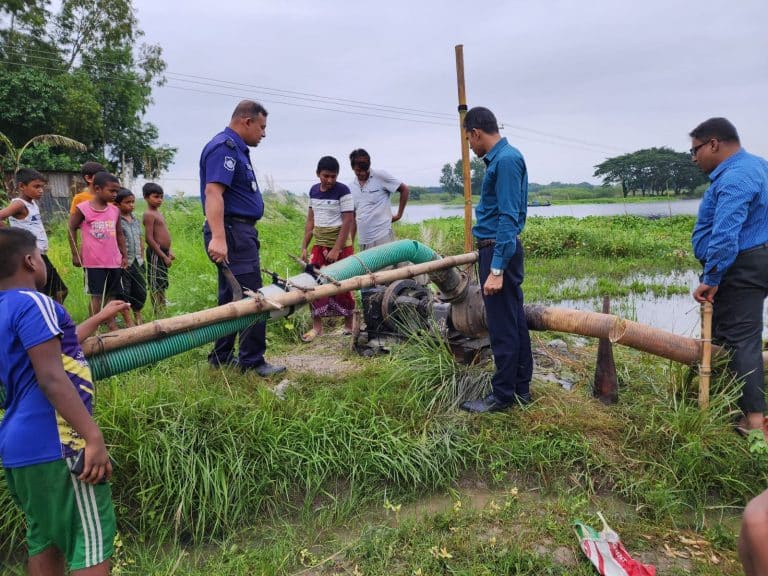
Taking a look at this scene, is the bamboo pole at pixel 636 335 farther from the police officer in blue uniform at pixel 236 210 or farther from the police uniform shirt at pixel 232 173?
the police uniform shirt at pixel 232 173

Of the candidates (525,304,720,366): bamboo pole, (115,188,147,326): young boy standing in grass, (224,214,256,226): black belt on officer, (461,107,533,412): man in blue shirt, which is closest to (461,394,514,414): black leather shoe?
(461,107,533,412): man in blue shirt

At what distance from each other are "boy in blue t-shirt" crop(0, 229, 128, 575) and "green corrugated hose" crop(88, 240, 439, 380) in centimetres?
79

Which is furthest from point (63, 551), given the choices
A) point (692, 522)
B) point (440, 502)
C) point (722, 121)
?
point (722, 121)

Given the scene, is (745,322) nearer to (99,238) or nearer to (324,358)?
(324,358)

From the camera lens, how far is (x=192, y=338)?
2914 millimetres

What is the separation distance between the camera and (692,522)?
2.68 meters

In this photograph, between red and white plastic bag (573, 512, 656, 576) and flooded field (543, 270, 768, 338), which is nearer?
red and white plastic bag (573, 512, 656, 576)

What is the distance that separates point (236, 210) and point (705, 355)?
3.19 metres

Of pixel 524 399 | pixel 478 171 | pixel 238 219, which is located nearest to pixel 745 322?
pixel 524 399

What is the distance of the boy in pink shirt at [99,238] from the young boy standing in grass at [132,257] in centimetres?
29

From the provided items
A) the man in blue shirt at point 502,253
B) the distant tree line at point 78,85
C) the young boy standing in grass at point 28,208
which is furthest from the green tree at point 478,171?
the distant tree line at point 78,85

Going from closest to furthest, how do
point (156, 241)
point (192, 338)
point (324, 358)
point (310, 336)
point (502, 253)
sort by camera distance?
point (192, 338), point (502, 253), point (324, 358), point (310, 336), point (156, 241)

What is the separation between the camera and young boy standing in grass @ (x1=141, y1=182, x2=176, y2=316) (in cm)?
571

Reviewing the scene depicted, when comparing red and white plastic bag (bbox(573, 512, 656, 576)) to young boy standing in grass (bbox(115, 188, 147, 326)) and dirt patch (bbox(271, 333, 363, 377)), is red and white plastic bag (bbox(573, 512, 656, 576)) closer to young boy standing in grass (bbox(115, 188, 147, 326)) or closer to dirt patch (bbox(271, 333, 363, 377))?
dirt patch (bbox(271, 333, 363, 377))
